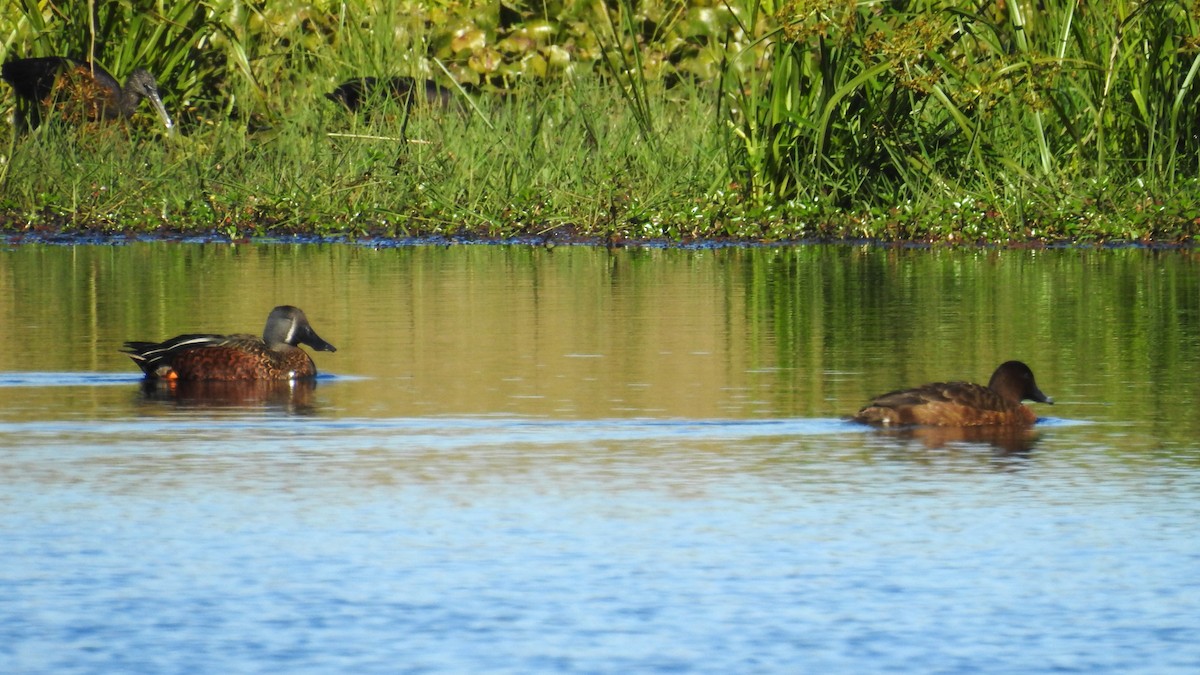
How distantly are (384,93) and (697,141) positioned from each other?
359 cm

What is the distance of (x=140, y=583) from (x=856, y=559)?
1.91 meters

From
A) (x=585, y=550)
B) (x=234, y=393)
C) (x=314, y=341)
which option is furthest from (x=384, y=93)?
(x=585, y=550)

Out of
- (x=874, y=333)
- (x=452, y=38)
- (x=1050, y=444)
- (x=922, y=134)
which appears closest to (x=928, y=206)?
(x=922, y=134)

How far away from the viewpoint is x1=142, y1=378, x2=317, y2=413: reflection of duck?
10.4m

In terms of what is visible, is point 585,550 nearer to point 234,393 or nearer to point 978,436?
point 978,436

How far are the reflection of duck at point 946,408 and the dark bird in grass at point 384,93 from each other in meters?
12.6

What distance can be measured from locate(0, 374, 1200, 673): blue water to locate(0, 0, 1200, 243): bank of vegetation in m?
9.46

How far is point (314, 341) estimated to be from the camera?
38.1 ft

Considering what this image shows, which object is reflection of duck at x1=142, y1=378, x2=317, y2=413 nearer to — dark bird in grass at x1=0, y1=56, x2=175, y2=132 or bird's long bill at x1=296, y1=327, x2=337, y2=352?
bird's long bill at x1=296, y1=327, x2=337, y2=352

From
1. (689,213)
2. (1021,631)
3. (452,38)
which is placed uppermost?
(452,38)

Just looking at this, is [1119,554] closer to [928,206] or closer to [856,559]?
[856,559]

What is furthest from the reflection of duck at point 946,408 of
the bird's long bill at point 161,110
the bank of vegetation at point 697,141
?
the bird's long bill at point 161,110

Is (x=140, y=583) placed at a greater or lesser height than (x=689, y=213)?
lesser

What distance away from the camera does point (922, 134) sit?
20.2 m
